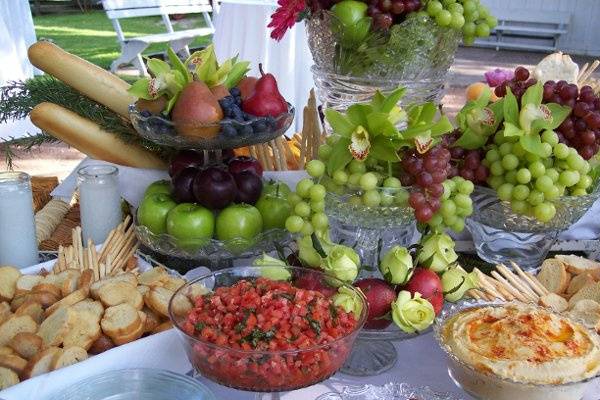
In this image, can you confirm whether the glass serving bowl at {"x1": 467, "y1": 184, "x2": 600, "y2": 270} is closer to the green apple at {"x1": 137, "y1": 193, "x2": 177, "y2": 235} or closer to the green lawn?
the green apple at {"x1": 137, "y1": 193, "x2": 177, "y2": 235}

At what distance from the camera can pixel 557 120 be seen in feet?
3.90

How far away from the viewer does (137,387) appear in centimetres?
83

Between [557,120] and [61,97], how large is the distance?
3.27 feet

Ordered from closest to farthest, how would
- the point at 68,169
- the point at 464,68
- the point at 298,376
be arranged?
the point at 298,376, the point at 68,169, the point at 464,68

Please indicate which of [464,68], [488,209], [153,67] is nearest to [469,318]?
[488,209]

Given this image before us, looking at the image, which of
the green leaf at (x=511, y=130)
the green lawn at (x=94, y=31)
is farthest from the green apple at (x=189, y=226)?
the green lawn at (x=94, y=31)

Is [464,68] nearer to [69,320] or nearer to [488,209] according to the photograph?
[488,209]

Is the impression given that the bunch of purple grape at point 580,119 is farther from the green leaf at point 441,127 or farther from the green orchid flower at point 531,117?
the green leaf at point 441,127

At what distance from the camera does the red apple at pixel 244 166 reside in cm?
132

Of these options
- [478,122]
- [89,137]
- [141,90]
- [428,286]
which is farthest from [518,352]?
[89,137]

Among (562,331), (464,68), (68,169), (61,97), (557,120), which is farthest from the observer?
(464,68)

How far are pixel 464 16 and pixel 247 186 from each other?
54 cm

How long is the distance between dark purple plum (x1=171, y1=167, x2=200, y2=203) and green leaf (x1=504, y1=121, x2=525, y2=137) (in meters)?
0.56

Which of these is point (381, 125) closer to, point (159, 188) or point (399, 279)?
point (399, 279)
